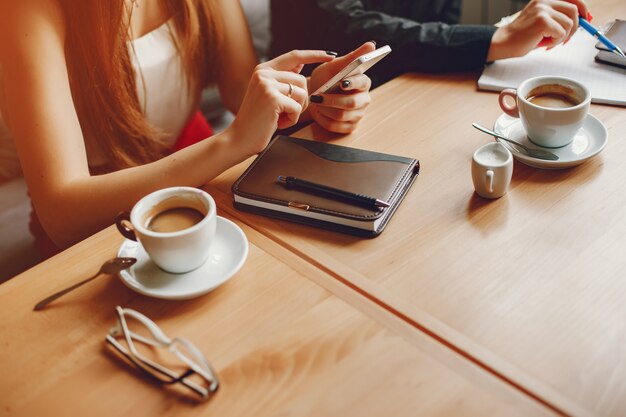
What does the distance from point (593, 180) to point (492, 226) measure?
0.21m

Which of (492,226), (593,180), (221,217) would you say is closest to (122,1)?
(221,217)

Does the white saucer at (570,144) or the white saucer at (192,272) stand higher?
the white saucer at (192,272)

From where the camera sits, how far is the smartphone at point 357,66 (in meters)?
0.96

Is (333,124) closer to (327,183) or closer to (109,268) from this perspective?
(327,183)

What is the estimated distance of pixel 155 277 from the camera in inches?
31.0

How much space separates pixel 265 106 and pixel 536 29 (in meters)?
0.62

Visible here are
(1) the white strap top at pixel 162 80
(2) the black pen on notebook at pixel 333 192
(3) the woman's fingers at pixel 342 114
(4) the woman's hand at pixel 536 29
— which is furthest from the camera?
(1) the white strap top at pixel 162 80

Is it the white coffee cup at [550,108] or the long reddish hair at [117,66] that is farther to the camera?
the long reddish hair at [117,66]

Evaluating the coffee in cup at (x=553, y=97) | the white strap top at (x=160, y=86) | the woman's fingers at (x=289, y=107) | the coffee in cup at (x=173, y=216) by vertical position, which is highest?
the woman's fingers at (x=289, y=107)

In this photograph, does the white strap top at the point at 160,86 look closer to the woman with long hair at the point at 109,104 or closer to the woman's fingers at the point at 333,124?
the woman with long hair at the point at 109,104

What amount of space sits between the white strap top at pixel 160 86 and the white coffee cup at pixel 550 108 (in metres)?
0.76

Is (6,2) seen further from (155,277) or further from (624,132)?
(624,132)

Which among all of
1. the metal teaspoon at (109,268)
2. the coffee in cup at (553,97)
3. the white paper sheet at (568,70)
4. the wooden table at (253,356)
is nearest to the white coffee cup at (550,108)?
the coffee in cup at (553,97)

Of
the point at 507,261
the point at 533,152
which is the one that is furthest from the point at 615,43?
the point at 507,261
